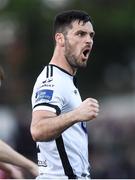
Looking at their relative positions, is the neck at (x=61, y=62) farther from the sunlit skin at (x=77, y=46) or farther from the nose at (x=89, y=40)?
the nose at (x=89, y=40)

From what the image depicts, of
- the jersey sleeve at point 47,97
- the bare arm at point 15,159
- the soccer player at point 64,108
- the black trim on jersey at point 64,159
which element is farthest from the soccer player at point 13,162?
the jersey sleeve at point 47,97

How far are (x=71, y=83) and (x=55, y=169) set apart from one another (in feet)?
2.52

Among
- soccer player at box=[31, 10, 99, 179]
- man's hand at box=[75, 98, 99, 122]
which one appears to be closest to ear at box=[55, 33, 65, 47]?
soccer player at box=[31, 10, 99, 179]

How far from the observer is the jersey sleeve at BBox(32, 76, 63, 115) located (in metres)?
9.22

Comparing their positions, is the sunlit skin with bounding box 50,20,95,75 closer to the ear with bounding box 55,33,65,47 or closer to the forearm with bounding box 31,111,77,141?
the ear with bounding box 55,33,65,47

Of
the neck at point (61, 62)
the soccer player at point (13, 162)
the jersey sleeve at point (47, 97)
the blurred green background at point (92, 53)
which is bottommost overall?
the soccer player at point (13, 162)

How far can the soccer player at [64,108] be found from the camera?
902 cm

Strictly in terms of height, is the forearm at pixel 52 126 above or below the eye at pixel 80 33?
below

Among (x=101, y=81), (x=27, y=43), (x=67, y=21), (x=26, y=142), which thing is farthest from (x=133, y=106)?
(x=67, y=21)

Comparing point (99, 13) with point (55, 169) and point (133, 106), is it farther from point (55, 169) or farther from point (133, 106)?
point (55, 169)

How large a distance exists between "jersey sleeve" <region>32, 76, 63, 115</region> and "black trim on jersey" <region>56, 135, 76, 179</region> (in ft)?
1.02

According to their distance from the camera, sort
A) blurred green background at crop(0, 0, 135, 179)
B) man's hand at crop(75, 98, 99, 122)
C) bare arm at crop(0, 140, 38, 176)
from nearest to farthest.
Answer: man's hand at crop(75, 98, 99, 122) → bare arm at crop(0, 140, 38, 176) → blurred green background at crop(0, 0, 135, 179)

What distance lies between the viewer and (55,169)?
9.52 metres

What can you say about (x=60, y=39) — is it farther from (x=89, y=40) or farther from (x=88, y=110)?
(x=88, y=110)
